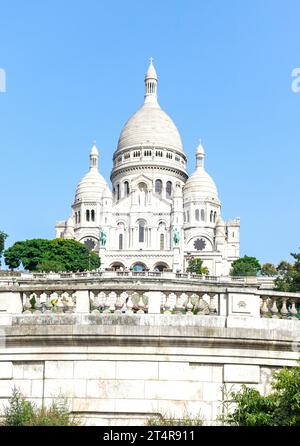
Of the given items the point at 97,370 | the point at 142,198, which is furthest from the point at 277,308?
the point at 142,198

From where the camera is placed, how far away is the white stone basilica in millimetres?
130375

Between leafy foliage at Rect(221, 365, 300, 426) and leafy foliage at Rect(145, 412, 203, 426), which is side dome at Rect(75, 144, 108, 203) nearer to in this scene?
leafy foliage at Rect(145, 412, 203, 426)

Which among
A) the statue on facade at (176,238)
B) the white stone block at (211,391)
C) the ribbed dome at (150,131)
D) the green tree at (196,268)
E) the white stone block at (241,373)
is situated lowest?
the white stone block at (211,391)

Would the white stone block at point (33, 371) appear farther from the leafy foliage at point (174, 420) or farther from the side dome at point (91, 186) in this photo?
the side dome at point (91, 186)

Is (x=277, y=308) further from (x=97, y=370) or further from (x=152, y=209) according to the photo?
(x=152, y=209)

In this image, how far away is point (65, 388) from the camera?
36.2 feet

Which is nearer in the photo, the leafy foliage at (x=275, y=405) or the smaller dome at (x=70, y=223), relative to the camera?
the leafy foliage at (x=275, y=405)

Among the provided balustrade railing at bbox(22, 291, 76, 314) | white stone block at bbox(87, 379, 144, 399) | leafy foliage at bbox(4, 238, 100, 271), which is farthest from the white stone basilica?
white stone block at bbox(87, 379, 144, 399)

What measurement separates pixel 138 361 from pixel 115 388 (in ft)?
1.54

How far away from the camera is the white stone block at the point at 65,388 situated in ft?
36.1

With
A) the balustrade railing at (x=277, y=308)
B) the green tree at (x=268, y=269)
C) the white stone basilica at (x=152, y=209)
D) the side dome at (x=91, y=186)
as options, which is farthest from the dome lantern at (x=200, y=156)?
the balustrade railing at (x=277, y=308)

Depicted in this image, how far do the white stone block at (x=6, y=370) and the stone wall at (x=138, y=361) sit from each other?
1 centimetres

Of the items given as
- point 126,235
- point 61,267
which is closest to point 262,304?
point 61,267

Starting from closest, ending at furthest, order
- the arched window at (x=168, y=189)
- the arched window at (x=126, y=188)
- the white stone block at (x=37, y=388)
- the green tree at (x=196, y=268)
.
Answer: the white stone block at (x=37, y=388) → the green tree at (x=196, y=268) → the arched window at (x=126, y=188) → the arched window at (x=168, y=189)
